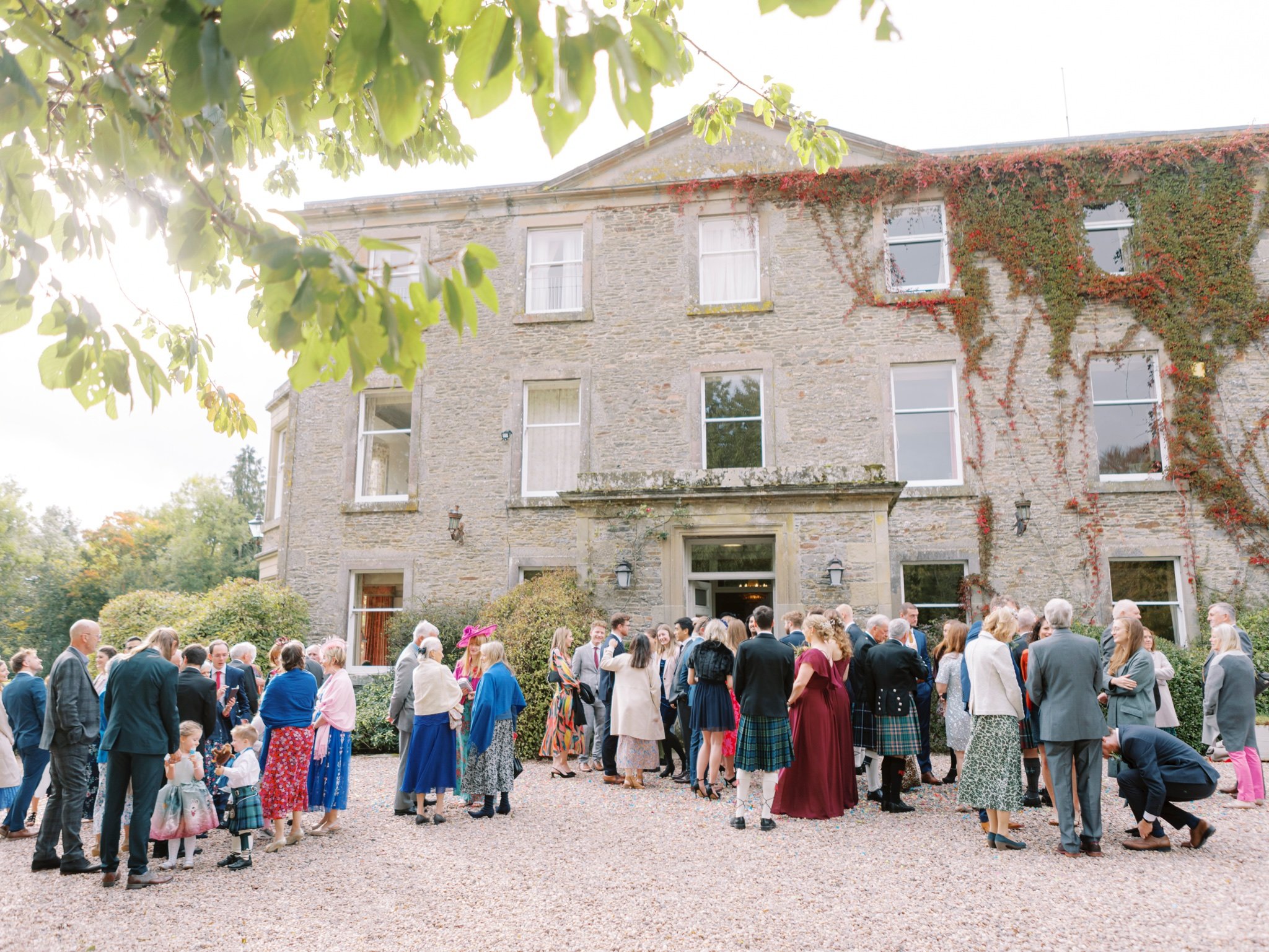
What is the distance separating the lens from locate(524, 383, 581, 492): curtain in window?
16.9m

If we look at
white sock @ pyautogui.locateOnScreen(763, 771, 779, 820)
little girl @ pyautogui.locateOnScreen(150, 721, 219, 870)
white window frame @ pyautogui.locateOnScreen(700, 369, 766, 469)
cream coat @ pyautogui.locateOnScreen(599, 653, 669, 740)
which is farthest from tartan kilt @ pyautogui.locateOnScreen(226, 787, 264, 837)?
white window frame @ pyautogui.locateOnScreen(700, 369, 766, 469)

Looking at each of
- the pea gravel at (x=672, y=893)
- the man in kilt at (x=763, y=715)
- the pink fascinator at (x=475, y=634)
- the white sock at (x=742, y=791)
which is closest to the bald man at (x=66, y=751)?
the pea gravel at (x=672, y=893)

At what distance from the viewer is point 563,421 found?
17.1m

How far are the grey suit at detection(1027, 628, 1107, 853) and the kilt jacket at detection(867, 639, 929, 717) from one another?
162 centimetres

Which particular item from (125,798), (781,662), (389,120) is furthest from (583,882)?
(389,120)

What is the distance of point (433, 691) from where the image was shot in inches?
324

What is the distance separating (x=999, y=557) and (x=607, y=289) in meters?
8.94

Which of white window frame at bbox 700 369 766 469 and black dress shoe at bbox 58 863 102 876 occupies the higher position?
white window frame at bbox 700 369 766 469

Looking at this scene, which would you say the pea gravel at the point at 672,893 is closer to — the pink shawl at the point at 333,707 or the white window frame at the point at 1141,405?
the pink shawl at the point at 333,707

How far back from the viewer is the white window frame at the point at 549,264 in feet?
56.8

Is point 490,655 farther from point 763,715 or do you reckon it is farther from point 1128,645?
point 1128,645

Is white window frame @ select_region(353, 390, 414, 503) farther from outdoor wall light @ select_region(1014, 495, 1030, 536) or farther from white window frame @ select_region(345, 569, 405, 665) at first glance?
outdoor wall light @ select_region(1014, 495, 1030, 536)

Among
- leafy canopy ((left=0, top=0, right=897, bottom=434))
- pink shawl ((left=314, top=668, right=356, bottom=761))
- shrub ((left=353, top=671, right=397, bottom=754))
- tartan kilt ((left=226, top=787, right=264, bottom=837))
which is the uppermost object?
leafy canopy ((left=0, top=0, right=897, bottom=434))

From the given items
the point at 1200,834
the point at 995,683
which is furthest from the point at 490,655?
the point at 1200,834
